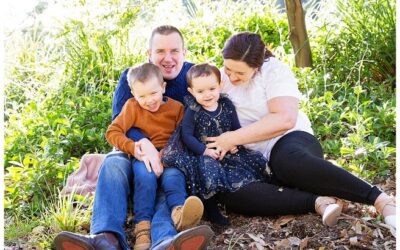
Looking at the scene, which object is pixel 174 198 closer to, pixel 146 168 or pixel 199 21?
pixel 146 168

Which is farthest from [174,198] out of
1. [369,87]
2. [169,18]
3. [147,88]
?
[169,18]

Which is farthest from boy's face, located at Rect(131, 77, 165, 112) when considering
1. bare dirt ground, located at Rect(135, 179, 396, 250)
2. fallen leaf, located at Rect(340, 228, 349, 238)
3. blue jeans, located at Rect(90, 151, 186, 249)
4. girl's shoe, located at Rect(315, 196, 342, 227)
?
fallen leaf, located at Rect(340, 228, 349, 238)

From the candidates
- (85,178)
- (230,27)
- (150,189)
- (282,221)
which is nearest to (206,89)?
(150,189)

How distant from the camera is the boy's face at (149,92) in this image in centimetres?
364

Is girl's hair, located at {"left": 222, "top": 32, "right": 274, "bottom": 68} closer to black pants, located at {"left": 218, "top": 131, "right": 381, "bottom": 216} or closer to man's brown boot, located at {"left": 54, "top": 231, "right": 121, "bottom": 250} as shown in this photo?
black pants, located at {"left": 218, "top": 131, "right": 381, "bottom": 216}

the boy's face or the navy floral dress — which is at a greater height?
the boy's face

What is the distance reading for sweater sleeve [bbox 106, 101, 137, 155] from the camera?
367 cm

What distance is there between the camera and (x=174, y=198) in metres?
3.46

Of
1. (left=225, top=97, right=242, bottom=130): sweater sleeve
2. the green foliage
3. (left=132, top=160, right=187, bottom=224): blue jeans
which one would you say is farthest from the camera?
the green foliage

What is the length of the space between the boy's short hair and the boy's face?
2 cm

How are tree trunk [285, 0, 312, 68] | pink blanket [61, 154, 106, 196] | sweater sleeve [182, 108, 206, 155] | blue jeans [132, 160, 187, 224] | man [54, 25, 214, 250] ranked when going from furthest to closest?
1. tree trunk [285, 0, 312, 68]
2. pink blanket [61, 154, 106, 196]
3. sweater sleeve [182, 108, 206, 155]
4. blue jeans [132, 160, 187, 224]
5. man [54, 25, 214, 250]

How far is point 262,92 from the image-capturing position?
3.79m

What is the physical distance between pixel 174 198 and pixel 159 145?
0.43 metres

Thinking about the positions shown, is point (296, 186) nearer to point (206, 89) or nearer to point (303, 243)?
point (303, 243)
